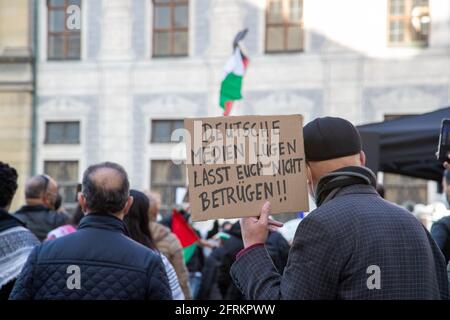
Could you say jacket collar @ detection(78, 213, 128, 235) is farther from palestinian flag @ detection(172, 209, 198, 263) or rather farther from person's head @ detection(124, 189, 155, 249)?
palestinian flag @ detection(172, 209, 198, 263)

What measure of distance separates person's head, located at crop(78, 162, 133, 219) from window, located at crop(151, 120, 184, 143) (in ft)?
57.2

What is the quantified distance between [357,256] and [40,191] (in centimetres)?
427

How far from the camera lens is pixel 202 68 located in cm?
2081

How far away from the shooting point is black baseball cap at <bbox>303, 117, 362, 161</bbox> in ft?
9.25

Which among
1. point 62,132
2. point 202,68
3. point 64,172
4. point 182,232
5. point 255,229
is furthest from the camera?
point 62,132

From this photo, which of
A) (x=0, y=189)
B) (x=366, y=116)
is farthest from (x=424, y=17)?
(x=0, y=189)

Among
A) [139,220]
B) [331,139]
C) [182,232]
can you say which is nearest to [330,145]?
[331,139]

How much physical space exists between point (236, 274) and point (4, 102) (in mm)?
19453

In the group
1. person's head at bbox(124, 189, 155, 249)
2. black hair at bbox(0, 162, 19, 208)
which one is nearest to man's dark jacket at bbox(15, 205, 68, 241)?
person's head at bbox(124, 189, 155, 249)

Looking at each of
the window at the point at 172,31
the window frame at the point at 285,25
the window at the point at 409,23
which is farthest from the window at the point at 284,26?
the window at the point at 409,23

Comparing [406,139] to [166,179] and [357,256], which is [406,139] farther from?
[166,179]

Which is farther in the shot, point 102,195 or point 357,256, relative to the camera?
point 102,195

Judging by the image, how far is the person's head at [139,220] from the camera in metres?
5.11

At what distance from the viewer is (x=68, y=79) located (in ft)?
69.7
